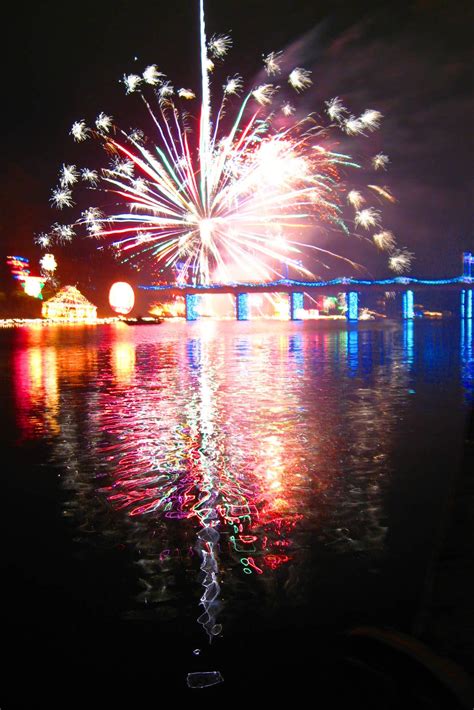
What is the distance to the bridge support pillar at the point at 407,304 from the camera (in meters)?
162

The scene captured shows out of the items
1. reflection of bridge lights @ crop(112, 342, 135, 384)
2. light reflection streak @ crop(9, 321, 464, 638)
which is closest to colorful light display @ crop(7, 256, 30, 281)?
reflection of bridge lights @ crop(112, 342, 135, 384)

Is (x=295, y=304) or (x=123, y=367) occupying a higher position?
(x=295, y=304)

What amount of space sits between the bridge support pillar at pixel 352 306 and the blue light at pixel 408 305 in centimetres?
1068

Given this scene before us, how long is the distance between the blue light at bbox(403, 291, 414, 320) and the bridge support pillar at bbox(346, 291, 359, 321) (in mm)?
10677

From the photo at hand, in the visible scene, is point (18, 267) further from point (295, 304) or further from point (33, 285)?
point (295, 304)

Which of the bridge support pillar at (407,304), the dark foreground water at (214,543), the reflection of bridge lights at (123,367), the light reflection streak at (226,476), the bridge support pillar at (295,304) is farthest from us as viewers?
the bridge support pillar at (295,304)

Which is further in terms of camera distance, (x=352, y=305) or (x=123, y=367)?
(x=352, y=305)

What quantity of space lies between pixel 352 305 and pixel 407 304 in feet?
45.7

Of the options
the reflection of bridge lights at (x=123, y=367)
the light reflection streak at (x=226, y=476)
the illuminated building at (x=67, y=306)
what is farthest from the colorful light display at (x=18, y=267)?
the light reflection streak at (x=226, y=476)

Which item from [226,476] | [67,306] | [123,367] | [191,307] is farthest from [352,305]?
[226,476]

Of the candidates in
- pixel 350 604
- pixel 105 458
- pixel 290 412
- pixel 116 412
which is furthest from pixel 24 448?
pixel 350 604

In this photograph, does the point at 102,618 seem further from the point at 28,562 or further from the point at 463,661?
the point at 463,661

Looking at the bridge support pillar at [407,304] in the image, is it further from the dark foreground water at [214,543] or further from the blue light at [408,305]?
the dark foreground water at [214,543]

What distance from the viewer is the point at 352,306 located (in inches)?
6245
